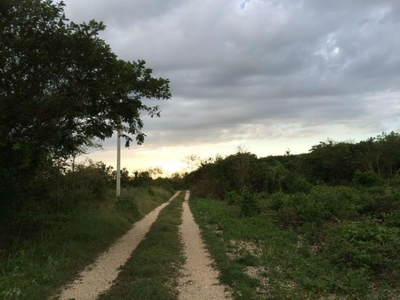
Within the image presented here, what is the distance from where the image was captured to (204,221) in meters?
18.2

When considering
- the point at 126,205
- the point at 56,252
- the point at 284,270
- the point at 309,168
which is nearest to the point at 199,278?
the point at 284,270

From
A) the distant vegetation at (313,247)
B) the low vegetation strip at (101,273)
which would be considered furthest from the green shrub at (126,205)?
the low vegetation strip at (101,273)

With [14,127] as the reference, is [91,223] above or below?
below

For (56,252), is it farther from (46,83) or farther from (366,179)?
(366,179)

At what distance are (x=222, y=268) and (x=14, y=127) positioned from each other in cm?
647

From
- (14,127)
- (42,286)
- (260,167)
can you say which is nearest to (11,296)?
(42,286)

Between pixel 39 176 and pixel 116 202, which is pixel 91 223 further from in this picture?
pixel 116 202

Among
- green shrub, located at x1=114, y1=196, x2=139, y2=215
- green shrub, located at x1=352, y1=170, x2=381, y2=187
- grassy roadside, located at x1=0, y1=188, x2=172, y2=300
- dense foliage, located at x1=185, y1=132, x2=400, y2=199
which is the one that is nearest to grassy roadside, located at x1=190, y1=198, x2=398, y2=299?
grassy roadside, located at x1=0, y1=188, x2=172, y2=300

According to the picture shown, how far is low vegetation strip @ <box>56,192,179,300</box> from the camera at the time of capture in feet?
22.2

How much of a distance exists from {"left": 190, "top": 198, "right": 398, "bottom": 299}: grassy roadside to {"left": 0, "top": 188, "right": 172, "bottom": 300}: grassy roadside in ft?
11.3

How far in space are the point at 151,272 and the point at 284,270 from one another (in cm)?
288

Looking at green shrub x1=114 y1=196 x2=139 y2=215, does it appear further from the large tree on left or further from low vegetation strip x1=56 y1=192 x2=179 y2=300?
the large tree on left

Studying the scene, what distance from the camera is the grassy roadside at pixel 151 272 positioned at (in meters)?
6.45

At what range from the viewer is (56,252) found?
9438 millimetres
